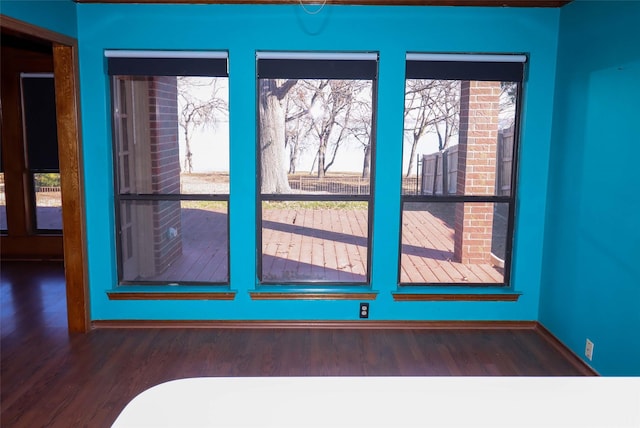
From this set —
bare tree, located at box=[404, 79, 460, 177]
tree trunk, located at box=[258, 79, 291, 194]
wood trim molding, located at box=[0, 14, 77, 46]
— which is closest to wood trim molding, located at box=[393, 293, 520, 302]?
bare tree, located at box=[404, 79, 460, 177]

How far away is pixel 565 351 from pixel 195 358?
101 inches

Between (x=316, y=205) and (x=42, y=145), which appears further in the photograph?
(x=42, y=145)

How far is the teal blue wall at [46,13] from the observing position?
2885 mm

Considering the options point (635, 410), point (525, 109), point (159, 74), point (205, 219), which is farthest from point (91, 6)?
point (635, 410)

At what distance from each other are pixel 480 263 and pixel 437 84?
1.47 metres

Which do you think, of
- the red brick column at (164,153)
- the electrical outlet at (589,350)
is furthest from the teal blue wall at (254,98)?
the electrical outlet at (589,350)

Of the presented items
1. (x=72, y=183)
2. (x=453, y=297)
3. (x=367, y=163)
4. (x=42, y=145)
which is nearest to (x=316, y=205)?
(x=367, y=163)

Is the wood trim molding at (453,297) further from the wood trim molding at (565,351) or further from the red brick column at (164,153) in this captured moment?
the red brick column at (164,153)

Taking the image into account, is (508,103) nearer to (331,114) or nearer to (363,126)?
(363,126)

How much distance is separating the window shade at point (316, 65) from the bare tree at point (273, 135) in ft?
0.43

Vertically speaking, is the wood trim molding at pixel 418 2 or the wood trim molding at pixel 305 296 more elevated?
the wood trim molding at pixel 418 2

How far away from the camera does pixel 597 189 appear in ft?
10.6

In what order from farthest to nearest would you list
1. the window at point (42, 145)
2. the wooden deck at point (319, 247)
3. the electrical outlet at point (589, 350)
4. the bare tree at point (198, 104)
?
the window at point (42, 145) < the wooden deck at point (319, 247) < the bare tree at point (198, 104) < the electrical outlet at point (589, 350)

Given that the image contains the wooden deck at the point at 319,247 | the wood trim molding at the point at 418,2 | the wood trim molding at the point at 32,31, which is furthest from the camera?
the wooden deck at the point at 319,247
